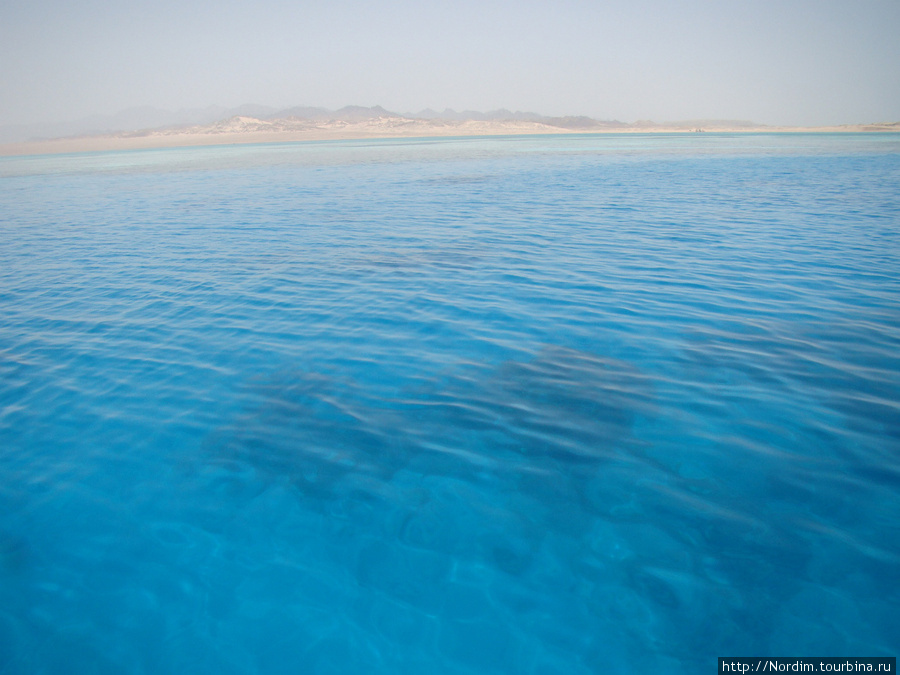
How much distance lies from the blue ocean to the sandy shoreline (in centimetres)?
9674

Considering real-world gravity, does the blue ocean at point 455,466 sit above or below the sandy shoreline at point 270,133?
above

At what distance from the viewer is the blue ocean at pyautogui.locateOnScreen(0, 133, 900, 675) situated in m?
3.70

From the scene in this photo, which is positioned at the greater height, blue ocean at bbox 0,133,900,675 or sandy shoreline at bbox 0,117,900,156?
blue ocean at bbox 0,133,900,675

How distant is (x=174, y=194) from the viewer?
26375 millimetres

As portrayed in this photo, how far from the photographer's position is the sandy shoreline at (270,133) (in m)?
91.8

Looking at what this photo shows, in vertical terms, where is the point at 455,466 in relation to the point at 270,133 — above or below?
above

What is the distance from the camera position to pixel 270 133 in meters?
116

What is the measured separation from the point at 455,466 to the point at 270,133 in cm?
12952

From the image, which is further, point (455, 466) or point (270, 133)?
point (270, 133)

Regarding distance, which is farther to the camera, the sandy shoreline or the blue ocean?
the sandy shoreline

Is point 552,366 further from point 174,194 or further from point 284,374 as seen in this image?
point 174,194

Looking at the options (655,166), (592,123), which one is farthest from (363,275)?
(592,123)

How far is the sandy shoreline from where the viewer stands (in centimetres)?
9175

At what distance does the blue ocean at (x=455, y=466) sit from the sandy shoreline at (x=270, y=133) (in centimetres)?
9674
